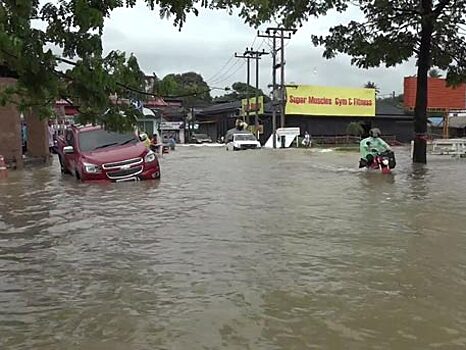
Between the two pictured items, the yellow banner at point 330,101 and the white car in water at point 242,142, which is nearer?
the white car in water at point 242,142

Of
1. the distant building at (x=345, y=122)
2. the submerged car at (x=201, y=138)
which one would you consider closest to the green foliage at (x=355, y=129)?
the distant building at (x=345, y=122)

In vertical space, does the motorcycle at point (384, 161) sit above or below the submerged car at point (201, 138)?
above

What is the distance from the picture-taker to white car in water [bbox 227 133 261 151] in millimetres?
47562

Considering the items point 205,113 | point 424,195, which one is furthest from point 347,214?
point 205,113

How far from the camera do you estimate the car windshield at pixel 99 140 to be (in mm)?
16531

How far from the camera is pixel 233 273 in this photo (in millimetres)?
6520

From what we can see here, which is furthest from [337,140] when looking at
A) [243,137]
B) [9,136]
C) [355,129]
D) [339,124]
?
[9,136]

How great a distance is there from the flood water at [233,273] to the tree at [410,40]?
421 inches

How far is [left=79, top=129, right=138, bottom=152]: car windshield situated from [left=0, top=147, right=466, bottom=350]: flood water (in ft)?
12.9

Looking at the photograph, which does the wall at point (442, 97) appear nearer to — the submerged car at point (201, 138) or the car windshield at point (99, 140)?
the submerged car at point (201, 138)

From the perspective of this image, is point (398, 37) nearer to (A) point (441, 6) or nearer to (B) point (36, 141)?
(A) point (441, 6)

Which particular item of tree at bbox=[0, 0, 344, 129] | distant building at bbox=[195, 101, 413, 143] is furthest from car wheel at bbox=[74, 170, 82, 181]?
distant building at bbox=[195, 101, 413, 143]

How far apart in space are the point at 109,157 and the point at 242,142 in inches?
1279

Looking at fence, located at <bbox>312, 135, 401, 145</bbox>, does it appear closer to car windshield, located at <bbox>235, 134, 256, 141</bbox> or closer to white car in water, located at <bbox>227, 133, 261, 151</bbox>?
car windshield, located at <bbox>235, 134, 256, 141</bbox>
